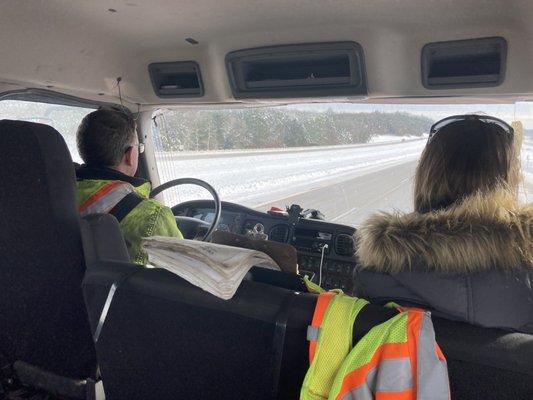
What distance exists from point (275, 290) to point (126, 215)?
103 centimetres

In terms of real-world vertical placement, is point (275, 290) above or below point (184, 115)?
below

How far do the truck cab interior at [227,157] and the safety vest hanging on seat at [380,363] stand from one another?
49mm

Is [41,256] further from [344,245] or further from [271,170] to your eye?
[271,170]

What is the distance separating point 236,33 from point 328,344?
2.04m

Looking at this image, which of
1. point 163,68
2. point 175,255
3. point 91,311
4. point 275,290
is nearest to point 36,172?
point 91,311

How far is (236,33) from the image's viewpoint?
8.70ft

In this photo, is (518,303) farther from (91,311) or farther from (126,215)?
(126,215)

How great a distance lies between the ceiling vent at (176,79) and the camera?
309 cm

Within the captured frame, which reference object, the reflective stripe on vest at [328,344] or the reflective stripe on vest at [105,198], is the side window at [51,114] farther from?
the reflective stripe on vest at [328,344]

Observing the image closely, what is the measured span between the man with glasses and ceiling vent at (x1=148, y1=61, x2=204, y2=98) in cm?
84

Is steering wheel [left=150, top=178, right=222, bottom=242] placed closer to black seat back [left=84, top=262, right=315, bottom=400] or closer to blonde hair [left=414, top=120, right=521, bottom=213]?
black seat back [left=84, top=262, right=315, bottom=400]

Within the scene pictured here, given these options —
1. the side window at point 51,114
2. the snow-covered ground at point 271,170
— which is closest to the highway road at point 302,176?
the snow-covered ground at point 271,170

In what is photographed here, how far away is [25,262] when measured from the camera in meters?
1.76

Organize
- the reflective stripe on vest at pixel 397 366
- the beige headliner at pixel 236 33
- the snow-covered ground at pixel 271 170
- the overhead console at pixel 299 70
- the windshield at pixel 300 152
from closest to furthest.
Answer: the reflective stripe on vest at pixel 397 366
the beige headliner at pixel 236 33
the overhead console at pixel 299 70
the windshield at pixel 300 152
the snow-covered ground at pixel 271 170
